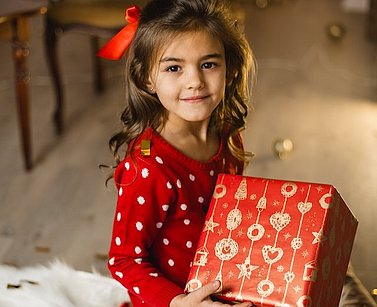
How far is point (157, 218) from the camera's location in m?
1.49

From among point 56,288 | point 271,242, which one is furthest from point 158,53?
point 56,288

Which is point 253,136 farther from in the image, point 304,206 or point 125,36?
point 304,206

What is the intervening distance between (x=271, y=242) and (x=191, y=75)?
0.35m

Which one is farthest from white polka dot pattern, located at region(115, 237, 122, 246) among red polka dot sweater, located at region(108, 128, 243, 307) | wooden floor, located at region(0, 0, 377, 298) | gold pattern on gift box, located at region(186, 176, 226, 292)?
wooden floor, located at region(0, 0, 377, 298)

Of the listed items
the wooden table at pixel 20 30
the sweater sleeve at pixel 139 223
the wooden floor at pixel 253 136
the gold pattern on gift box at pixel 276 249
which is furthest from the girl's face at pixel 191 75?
the wooden table at pixel 20 30

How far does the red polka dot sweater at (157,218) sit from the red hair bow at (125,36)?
0.65 ft

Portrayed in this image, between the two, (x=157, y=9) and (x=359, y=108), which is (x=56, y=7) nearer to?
(x=359, y=108)

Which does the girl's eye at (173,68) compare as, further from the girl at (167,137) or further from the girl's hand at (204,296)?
the girl's hand at (204,296)

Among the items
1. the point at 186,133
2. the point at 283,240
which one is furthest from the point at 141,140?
the point at 283,240

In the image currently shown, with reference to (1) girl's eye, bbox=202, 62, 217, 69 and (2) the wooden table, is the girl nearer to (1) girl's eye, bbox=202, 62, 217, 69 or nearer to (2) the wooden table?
(1) girl's eye, bbox=202, 62, 217, 69

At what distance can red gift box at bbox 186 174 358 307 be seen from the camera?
1276mm

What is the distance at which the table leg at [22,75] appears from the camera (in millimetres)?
2498

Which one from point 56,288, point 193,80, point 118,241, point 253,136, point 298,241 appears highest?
point 193,80

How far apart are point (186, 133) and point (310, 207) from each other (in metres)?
0.37
